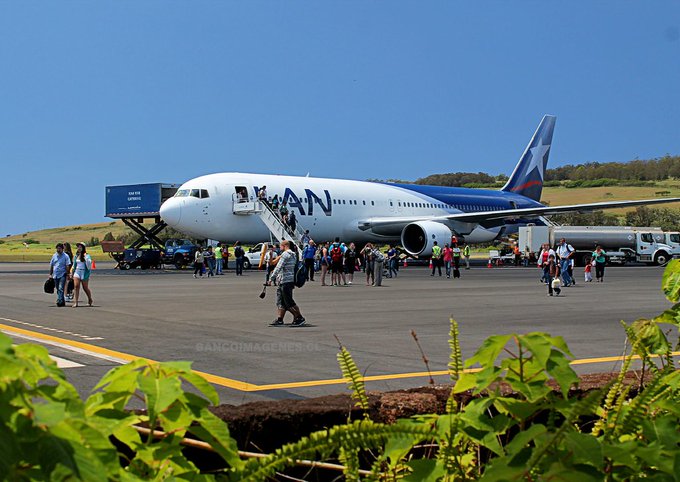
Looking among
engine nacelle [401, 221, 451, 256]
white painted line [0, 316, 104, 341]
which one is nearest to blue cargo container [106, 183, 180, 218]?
engine nacelle [401, 221, 451, 256]

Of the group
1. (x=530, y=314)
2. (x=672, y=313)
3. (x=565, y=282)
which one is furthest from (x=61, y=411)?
(x=565, y=282)

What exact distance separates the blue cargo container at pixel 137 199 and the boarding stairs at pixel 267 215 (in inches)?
370

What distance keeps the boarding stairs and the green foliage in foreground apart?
37.6 metres

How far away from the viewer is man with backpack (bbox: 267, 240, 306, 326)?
15.5 meters

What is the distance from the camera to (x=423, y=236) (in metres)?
44.6

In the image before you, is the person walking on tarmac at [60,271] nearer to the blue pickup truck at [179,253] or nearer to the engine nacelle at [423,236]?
the engine nacelle at [423,236]

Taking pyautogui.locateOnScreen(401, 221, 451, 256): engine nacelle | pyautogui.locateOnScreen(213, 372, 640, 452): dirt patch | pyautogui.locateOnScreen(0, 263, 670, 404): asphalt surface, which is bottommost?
pyautogui.locateOnScreen(0, 263, 670, 404): asphalt surface

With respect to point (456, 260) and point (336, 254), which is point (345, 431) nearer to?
point (336, 254)

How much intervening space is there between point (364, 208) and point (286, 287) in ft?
105

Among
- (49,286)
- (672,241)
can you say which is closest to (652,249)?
(672,241)

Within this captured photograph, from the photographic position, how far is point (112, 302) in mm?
21188

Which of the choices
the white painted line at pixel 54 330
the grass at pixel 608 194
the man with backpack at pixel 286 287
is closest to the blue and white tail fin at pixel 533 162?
the man with backpack at pixel 286 287

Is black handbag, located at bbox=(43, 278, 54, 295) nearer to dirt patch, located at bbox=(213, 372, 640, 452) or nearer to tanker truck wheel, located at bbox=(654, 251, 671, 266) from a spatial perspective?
dirt patch, located at bbox=(213, 372, 640, 452)

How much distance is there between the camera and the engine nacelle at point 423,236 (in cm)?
4388
